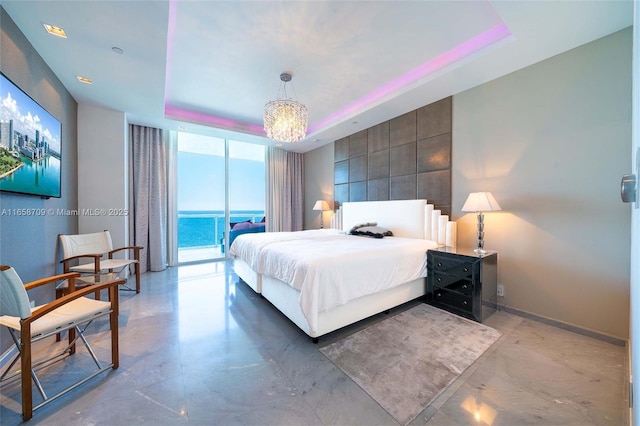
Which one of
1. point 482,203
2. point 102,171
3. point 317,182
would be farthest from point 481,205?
point 102,171

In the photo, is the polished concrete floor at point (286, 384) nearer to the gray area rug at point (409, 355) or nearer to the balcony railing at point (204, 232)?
the gray area rug at point (409, 355)

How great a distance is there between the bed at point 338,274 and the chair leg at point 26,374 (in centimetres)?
157

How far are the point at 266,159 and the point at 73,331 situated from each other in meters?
4.50

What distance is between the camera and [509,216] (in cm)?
273

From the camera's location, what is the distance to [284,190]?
19.7ft

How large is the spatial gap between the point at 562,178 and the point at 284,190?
4906 millimetres

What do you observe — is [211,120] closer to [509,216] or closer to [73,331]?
[73,331]

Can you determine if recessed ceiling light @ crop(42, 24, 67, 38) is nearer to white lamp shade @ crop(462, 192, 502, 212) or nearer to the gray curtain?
the gray curtain

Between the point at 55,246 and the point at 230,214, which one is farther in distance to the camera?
the point at 230,214

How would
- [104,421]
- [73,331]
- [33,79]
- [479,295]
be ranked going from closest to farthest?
1. [104,421]
2. [73,331]
3. [33,79]
4. [479,295]

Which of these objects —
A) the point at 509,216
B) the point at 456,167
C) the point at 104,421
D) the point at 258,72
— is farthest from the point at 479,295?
the point at 258,72

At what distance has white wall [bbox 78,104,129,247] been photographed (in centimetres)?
328

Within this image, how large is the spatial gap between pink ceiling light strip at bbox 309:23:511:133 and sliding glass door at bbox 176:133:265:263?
2.77m

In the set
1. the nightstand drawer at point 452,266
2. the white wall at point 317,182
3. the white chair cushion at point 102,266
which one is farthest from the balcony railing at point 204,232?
the nightstand drawer at point 452,266
